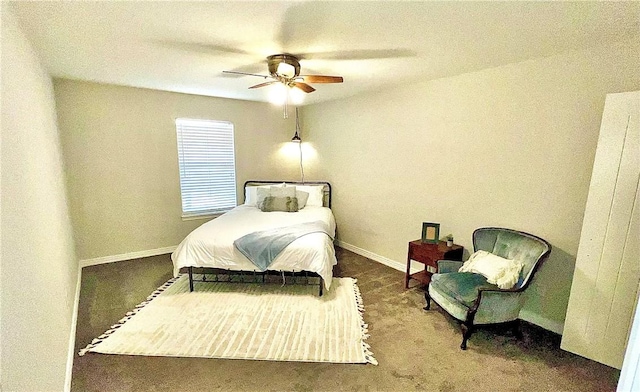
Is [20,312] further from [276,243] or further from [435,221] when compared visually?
[435,221]

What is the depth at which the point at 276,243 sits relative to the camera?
3076 millimetres

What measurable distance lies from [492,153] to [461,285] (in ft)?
4.51

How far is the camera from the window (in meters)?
4.59

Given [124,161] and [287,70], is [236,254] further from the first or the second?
[124,161]

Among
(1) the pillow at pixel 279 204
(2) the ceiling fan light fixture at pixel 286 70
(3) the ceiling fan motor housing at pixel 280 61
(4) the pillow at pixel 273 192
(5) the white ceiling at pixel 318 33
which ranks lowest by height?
(1) the pillow at pixel 279 204

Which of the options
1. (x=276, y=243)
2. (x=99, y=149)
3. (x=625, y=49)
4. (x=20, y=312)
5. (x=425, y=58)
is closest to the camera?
Result: (x=20, y=312)

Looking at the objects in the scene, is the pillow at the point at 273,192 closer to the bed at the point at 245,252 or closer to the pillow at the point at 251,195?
the pillow at the point at 251,195

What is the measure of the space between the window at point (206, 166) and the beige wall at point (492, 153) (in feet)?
6.92

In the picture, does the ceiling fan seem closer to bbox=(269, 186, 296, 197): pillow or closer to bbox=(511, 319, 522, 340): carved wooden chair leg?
bbox=(269, 186, 296, 197): pillow

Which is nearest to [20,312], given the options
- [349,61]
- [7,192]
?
[7,192]

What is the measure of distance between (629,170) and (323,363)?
2.54 m

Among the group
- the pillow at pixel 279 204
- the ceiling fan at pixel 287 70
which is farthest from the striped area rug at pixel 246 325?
the ceiling fan at pixel 287 70

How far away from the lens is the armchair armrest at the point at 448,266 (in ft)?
9.39

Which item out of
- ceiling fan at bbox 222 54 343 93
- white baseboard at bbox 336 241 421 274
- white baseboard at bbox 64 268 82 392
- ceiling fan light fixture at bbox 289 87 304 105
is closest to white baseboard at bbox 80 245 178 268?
white baseboard at bbox 64 268 82 392
